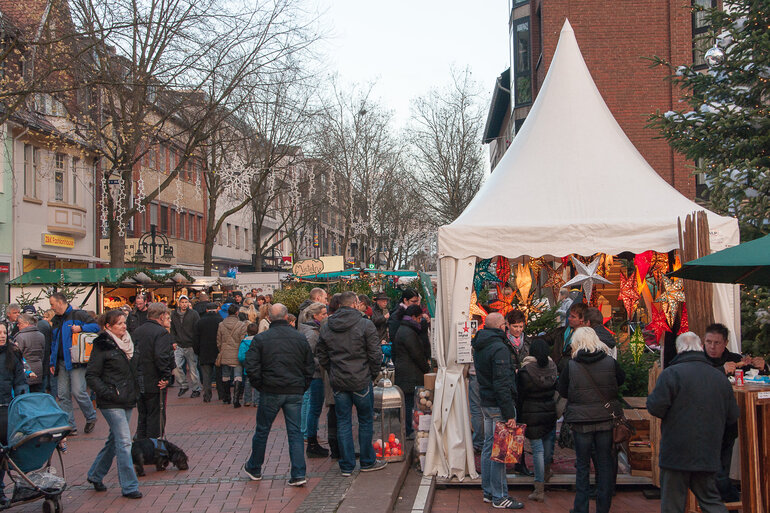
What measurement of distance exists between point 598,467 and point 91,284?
15.5 metres

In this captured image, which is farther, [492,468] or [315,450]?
[315,450]

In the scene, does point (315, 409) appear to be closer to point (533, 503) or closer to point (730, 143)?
point (533, 503)

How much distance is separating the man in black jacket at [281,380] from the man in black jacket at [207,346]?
6.67 metres

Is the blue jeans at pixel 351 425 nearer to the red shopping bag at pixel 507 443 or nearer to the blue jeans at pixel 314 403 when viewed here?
the blue jeans at pixel 314 403

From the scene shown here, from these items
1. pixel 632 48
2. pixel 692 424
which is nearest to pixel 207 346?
pixel 692 424

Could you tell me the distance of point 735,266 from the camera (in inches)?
272

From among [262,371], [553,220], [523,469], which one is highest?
[553,220]

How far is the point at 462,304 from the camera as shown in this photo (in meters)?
9.23

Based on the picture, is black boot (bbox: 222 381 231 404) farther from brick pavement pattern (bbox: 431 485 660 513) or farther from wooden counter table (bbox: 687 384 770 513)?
wooden counter table (bbox: 687 384 770 513)

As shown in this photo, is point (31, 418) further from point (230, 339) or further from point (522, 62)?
point (522, 62)

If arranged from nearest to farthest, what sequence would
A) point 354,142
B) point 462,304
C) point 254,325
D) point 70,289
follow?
point 462,304
point 254,325
point 70,289
point 354,142

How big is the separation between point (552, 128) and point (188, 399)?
8691 mm

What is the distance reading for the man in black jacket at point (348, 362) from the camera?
8.55 m


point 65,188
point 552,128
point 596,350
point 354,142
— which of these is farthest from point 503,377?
point 354,142
